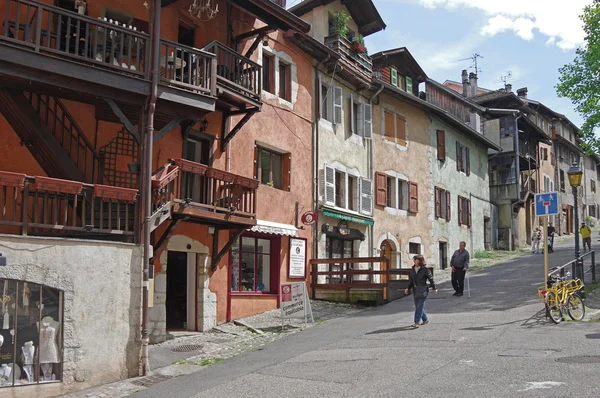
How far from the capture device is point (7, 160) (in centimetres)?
1179

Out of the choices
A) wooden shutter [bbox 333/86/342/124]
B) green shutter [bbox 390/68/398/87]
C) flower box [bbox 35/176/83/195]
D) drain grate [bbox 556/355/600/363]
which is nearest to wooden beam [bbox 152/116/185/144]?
flower box [bbox 35/176/83/195]

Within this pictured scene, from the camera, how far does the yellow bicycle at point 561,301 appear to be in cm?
1338

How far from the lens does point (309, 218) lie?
18891 mm

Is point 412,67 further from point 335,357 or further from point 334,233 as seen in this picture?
point 335,357

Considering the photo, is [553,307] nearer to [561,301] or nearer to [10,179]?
[561,301]

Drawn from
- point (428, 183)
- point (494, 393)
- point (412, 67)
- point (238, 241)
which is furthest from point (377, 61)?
point (494, 393)

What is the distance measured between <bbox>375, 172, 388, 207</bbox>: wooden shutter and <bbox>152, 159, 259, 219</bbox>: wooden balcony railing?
8559mm

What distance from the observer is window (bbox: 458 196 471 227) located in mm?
31375

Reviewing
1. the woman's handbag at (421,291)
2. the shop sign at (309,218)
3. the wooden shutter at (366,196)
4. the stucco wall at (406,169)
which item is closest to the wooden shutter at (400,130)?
the stucco wall at (406,169)

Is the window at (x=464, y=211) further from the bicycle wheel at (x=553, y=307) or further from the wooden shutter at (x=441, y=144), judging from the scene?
the bicycle wheel at (x=553, y=307)

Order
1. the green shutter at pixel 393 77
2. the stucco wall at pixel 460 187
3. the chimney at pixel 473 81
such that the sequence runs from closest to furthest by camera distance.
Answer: the green shutter at pixel 393 77, the stucco wall at pixel 460 187, the chimney at pixel 473 81

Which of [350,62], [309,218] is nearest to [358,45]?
[350,62]

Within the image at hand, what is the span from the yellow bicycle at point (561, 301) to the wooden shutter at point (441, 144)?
15.5 metres

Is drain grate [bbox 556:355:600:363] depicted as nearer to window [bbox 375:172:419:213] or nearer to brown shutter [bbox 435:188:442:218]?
window [bbox 375:172:419:213]
